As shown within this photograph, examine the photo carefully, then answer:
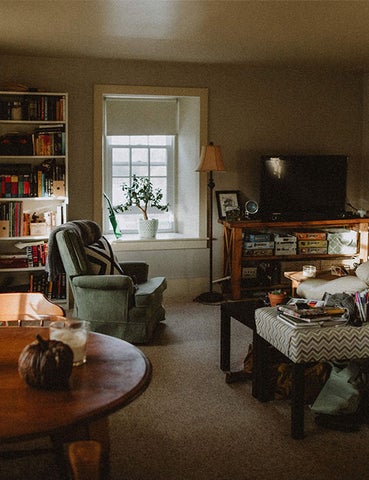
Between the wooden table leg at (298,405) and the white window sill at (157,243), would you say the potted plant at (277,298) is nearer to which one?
the wooden table leg at (298,405)

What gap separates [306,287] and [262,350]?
3.01 ft

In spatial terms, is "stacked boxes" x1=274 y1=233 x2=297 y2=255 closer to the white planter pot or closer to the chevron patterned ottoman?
the white planter pot

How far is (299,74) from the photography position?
21.2ft

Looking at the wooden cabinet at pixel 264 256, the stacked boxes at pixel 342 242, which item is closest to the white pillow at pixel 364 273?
the wooden cabinet at pixel 264 256

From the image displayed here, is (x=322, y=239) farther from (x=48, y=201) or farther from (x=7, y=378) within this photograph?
(x=7, y=378)

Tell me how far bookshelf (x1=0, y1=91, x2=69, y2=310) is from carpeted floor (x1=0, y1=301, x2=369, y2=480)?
2.11 meters

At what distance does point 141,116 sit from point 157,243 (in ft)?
4.43

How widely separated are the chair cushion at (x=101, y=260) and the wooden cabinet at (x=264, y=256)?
149 cm

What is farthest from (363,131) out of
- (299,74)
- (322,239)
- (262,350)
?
(262,350)

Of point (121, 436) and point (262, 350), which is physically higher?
point (262, 350)

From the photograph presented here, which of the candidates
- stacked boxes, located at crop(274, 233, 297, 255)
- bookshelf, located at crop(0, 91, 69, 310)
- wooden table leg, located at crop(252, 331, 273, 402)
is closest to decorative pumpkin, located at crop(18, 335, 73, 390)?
wooden table leg, located at crop(252, 331, 273, 402)

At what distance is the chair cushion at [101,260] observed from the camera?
4.69 m

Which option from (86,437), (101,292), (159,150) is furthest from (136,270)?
(86,437)

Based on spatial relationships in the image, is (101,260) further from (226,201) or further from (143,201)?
(226,201)
